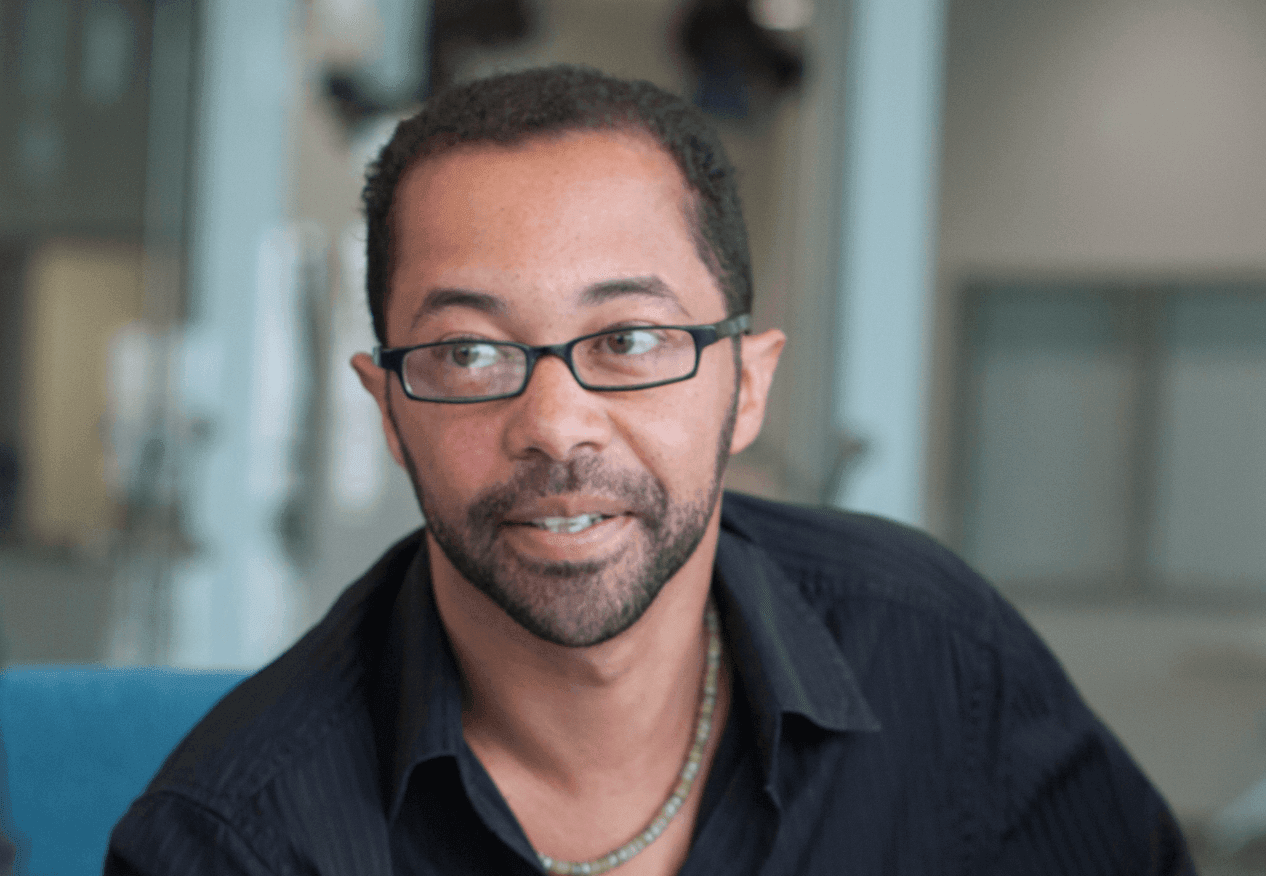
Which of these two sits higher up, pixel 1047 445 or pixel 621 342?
pixel 621 342

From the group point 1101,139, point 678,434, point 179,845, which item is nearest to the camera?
point 179,845

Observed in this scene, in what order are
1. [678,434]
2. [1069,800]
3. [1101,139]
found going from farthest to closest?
[1101,139]
[1069,800]
[678,434]

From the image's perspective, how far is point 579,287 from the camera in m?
0.83

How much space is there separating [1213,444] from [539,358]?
2.27 meters

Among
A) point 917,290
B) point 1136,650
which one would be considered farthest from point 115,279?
point 1136,650

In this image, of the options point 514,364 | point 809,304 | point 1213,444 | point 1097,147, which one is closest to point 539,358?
point 514,364

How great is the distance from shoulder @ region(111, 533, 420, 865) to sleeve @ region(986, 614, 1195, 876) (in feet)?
1.75

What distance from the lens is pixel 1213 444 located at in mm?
2631

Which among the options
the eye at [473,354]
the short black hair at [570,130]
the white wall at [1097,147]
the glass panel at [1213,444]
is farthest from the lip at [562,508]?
the glass panel at [1213,444]

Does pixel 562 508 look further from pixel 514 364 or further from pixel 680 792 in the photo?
pixel 680 792

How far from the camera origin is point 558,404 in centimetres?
81

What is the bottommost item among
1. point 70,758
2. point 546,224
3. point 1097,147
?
point 70,758

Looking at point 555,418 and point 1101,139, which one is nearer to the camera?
point 555,418

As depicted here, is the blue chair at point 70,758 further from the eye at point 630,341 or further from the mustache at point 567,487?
the eye at point 630,341
